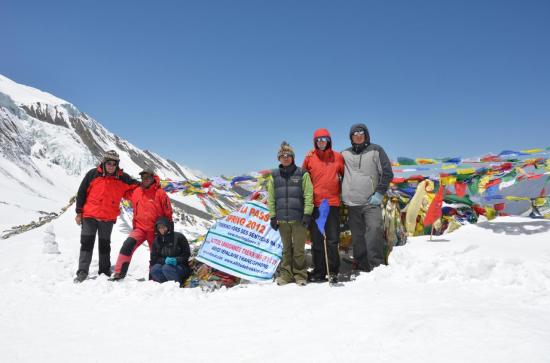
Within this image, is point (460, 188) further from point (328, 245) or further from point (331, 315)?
point (331, 315)

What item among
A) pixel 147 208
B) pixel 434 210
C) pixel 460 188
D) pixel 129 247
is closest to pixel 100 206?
pixel 147 208

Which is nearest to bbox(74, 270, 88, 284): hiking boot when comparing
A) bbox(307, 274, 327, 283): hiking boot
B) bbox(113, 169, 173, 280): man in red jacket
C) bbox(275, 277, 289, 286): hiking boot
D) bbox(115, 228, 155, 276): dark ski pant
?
bbox(115, 228, 155, 276): dark ski pant

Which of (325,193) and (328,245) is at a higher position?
(325,193)

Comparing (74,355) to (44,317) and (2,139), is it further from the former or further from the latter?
(2,139)

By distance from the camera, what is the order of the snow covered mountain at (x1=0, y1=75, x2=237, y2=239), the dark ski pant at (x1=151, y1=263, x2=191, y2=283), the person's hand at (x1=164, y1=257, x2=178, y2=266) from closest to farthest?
the dark ski pant at (x1=151, y1=263, x2=191, y2=283) → the person's hand at (x1=164, y1=257, x2=178, y2=266) → the snow covered mountain at (x1=0, y1=75, x2=237, y2=239)

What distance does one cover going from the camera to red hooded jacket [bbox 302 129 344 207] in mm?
4895

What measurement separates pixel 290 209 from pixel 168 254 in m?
2.00

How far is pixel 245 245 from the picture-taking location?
5414 millimetres

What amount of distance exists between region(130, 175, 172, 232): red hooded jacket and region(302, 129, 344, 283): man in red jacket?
236 centimetres

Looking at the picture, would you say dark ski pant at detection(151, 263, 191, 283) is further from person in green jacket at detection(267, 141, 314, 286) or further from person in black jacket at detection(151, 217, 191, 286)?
person in green jacket at detection(267, 141, 314, 286)

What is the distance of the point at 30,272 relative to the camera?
5695 millimetres

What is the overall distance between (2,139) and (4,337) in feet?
239

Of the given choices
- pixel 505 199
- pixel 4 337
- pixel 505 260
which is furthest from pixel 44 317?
pixel 505 199

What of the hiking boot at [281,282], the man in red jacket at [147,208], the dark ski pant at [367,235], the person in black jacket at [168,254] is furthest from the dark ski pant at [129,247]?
the dark ski pant at [367,235]
